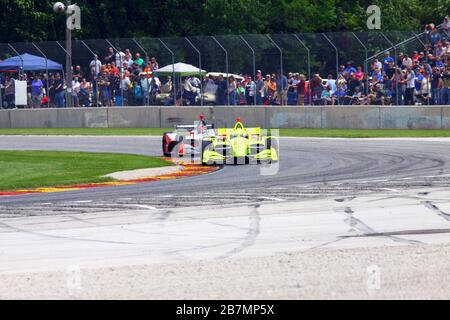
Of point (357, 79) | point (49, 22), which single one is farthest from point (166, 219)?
point (49, 22)

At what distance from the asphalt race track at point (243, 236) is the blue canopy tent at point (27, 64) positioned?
66.9 feet

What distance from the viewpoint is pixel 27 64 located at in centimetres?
4062

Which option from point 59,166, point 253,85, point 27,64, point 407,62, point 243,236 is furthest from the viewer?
point 27,64

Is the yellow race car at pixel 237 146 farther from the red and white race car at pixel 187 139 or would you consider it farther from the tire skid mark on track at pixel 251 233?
the tire skid mark on track at pixel 251 233

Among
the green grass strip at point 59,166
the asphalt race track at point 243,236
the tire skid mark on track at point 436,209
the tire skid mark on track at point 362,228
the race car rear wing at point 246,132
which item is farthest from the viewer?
the race car rear wing at point 246,132

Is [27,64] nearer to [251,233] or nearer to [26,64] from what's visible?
[26,64]

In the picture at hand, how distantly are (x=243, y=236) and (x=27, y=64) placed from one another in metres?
29.3

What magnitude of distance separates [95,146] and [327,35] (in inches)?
363

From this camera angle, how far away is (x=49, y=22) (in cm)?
5438

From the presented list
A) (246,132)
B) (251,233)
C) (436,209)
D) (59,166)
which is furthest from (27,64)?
(251,233)

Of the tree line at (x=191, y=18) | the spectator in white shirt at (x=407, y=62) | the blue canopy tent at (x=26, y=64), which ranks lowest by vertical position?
the spectator in white shirt at (x=407, y=62)

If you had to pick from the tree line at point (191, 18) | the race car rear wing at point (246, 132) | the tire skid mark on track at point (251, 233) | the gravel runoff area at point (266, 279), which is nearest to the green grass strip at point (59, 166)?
the race car rear wing at point (246, 132)

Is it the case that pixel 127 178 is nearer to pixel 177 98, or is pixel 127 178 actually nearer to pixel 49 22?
pixel 177 98

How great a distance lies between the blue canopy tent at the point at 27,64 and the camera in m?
40.7
